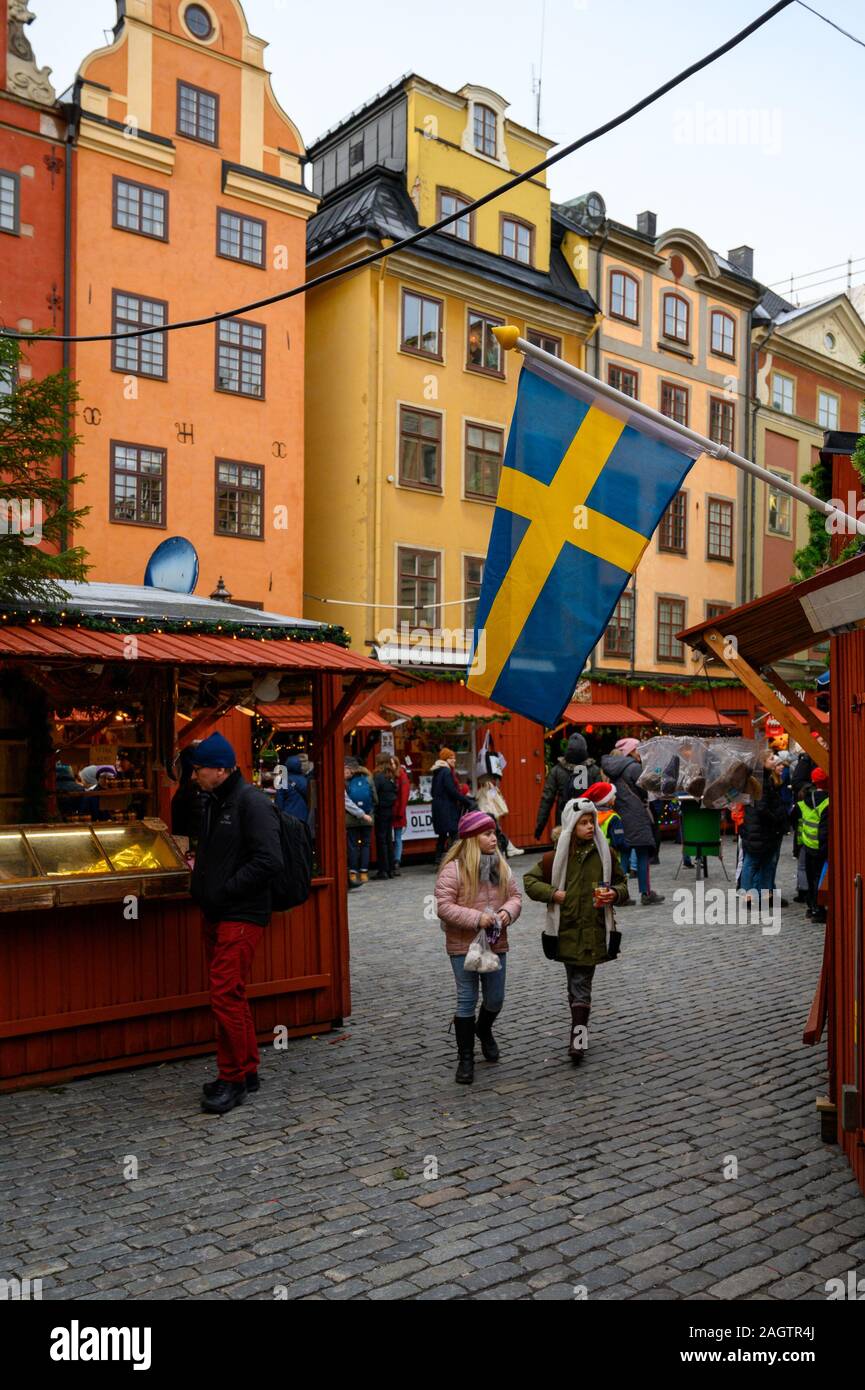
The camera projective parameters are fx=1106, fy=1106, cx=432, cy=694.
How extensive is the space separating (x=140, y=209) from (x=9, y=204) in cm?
246

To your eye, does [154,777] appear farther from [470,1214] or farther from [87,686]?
[470,1214]

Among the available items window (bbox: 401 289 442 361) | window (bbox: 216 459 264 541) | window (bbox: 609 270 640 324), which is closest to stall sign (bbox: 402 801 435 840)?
window (bbox: 216 459 264 541)

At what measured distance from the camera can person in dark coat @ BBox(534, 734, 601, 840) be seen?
1409 centimetres

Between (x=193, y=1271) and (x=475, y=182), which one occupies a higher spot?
(x=475, y=182)

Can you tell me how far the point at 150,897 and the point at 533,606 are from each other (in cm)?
327

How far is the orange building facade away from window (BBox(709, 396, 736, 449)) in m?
14.5

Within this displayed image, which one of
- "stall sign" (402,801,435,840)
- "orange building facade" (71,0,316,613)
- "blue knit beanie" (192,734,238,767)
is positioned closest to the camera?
"blue knit beanie" (192,734,238,767)

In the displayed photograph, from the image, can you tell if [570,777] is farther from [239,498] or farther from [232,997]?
[239,498]

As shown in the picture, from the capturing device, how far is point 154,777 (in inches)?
478

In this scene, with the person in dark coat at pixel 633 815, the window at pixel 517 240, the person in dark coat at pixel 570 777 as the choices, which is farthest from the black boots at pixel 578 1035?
the window at pixel 517 240

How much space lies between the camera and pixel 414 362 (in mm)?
25203

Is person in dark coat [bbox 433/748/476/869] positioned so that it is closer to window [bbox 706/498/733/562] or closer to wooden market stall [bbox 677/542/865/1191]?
wooden market stall [bbox 677/542/865/1191]
